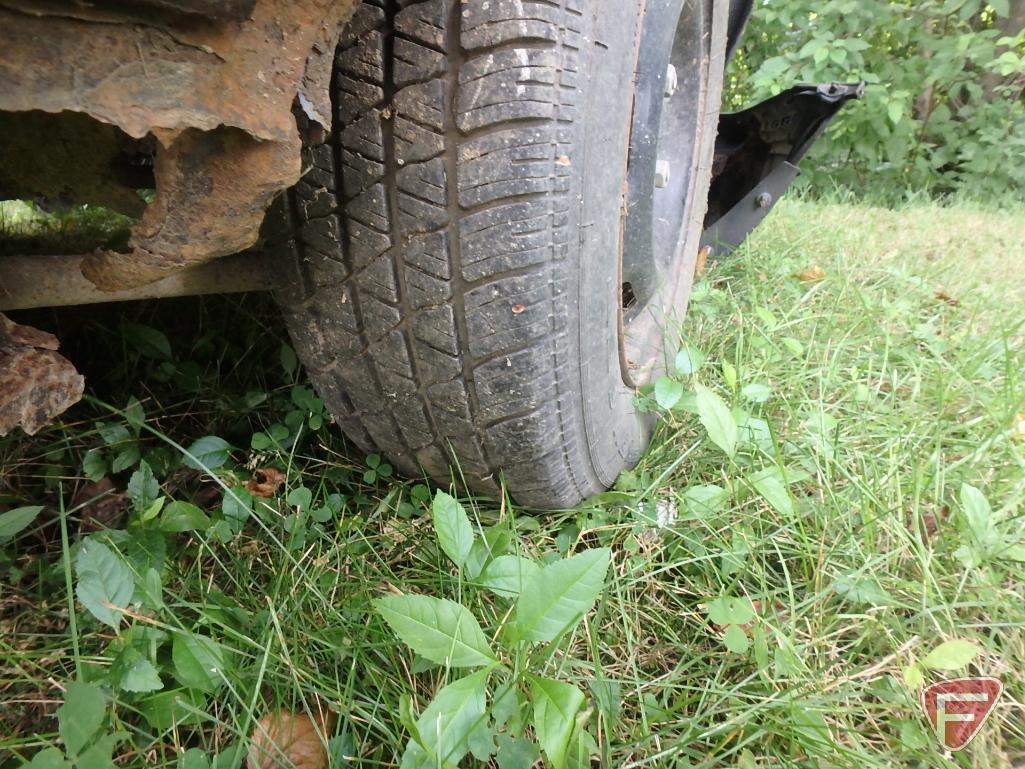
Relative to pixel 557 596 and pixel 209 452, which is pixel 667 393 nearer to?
pixel 557 596

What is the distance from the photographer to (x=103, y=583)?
0.76m

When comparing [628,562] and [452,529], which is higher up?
[452,529]

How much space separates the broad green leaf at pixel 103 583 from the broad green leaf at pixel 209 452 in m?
0.24

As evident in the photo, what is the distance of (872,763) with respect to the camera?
724mm

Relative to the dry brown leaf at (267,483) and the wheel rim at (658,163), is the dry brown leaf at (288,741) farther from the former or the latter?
the wheel rim at (658,163)

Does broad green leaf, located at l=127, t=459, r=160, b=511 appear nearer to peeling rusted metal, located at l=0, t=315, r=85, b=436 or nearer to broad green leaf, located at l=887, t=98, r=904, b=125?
peeling rusted metal, located at l=0, t=315, r=85, b=436

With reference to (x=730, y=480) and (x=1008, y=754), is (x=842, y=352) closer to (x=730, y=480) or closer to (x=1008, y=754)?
(x=730, y=480)

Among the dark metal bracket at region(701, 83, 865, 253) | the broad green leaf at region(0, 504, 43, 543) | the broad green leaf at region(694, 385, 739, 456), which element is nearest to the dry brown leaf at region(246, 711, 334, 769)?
the broad green leaf at region(0, 504, 43, 543)

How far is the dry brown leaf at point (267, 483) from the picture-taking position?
1.08 m

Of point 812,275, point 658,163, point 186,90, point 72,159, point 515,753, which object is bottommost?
point 812,275

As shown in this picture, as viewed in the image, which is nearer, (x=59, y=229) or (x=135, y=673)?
(x=135, y=673)

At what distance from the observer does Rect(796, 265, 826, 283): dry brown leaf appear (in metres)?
2.08

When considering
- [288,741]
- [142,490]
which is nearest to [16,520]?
[142,490]

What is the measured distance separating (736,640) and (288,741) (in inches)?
20.5
